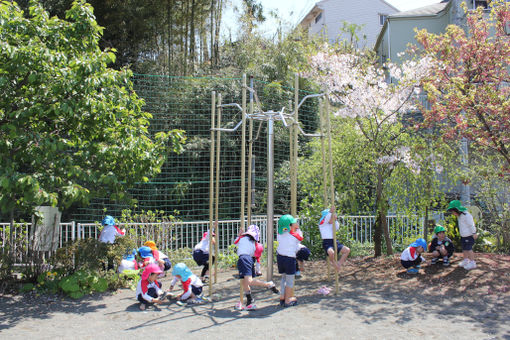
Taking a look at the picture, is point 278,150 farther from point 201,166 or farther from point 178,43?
point 178,43

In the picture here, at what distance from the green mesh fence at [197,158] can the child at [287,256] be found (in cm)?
540

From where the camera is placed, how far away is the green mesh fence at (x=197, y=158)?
11.8 metres

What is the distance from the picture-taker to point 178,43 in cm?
1764

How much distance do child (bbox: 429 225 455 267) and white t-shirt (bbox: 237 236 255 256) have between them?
3.37 meters

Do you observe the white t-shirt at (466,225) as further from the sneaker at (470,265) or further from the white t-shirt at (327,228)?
the white t-shirt at (327,228)

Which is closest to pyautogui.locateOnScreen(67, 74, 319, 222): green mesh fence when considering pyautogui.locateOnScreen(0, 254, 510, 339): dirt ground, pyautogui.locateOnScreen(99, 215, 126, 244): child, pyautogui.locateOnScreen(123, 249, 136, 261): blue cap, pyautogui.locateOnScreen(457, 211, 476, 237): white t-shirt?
pyautogui.locateOnScreen(99, 215, 126, 244): child

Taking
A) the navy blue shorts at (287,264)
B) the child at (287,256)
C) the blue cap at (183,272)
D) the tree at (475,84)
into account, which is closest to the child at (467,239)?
the tree at (475,84)

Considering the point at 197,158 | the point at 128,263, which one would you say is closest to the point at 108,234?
the point at 128,263

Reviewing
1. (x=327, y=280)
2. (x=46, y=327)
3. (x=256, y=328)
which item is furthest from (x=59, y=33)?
(x=327, y=280)

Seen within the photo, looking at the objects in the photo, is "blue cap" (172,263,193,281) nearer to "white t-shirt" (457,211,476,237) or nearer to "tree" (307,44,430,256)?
"tree" (307,44,430,256)

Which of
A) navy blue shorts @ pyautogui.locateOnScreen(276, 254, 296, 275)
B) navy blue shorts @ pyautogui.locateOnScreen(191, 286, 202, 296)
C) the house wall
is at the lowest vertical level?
navy blue shorts @ pyautogui.locateOnScreen(191, 286, 202, 296)

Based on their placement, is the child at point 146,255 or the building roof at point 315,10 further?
the building roof at point 315,10

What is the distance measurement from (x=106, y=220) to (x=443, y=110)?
20.8 ft

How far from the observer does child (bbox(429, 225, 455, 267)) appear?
7477mm
